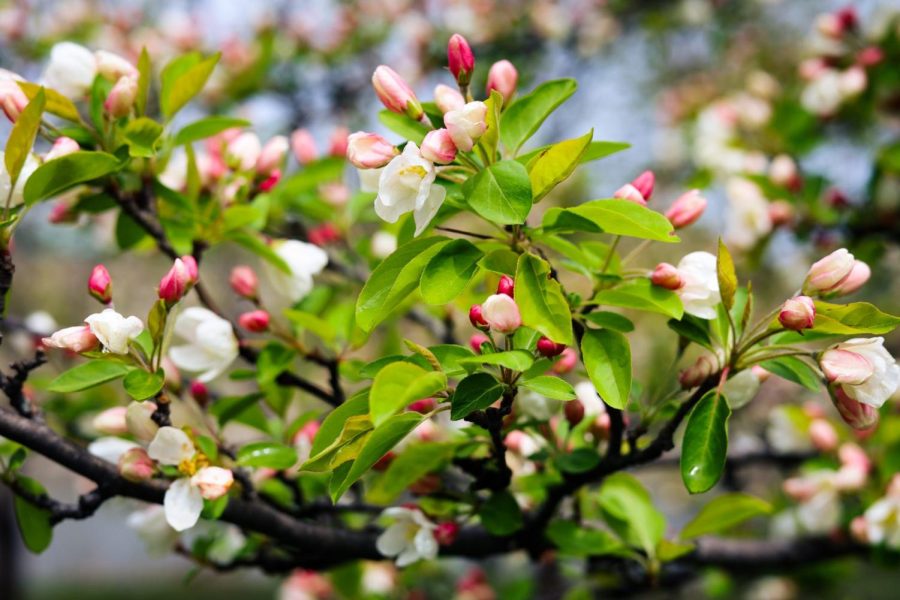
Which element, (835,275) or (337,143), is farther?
(337,143)

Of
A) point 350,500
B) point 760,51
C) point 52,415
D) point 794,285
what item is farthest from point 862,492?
point 760,51

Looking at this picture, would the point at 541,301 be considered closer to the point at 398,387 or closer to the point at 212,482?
the point at 398,387

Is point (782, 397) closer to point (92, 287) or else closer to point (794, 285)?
point (794, 285)

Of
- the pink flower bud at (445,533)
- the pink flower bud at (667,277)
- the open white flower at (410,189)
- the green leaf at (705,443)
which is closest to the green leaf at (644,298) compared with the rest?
the pink flower bud at (667,277)

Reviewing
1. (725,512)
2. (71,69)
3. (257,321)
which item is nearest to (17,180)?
(71,69)

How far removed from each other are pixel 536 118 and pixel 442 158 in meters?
0.19

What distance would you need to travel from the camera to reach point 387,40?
394 cm

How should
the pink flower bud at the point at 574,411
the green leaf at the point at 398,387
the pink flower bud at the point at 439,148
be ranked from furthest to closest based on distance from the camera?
1. the pink flower bud at the point at 574,411
2. the pink flower bud at the point at 439,148
3. the green leaf at the point at 398,387

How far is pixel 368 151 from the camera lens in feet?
2.77

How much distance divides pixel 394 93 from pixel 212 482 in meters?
0.47

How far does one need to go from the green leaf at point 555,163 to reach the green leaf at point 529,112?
0.10 m

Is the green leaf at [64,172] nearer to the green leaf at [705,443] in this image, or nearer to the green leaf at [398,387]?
the green leaf at [398,387]

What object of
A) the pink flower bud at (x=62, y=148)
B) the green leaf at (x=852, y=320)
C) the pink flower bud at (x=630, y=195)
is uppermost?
the pink flower bud at (x=62, y=148)

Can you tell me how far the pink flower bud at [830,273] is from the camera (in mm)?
923
